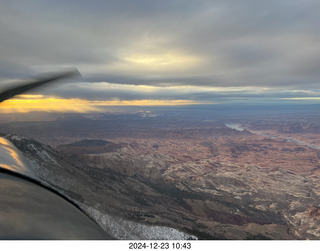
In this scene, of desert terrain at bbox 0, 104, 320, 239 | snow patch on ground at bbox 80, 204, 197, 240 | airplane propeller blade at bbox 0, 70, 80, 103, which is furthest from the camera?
desert terrain at bbox 0, 104, 320, 239

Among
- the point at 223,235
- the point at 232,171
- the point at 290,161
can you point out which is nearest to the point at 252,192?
the point at 232,171

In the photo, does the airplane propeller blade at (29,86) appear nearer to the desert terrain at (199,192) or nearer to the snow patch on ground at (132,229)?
the snow patch on ground at (132,229)

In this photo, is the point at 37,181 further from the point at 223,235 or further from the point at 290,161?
the point at 290,161

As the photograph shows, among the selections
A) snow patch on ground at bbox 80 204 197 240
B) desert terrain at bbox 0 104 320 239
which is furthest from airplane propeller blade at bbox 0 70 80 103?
desert terrain at bbox 0 104 320 239

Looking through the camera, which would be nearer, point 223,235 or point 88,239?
point 88,239

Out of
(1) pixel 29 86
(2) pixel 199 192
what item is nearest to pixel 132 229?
(1) pixel 29 86

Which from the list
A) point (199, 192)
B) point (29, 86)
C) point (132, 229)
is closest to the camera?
point (29, 86)

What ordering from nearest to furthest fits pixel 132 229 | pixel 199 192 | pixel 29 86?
1. pixel 29 86
2. pixel 132 229
3. pixel 199 192

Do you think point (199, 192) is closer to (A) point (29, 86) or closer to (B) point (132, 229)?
(B) point (132, 229)

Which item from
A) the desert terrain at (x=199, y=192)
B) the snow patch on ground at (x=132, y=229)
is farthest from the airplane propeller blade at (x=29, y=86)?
the desert terrain at (x=199, y=192)

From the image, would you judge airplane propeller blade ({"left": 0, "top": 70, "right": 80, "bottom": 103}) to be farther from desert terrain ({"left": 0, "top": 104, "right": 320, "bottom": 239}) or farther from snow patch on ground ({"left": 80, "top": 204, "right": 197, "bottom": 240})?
desert terrain ({"left": 0, "top": 104, "right": 320, "bottom": 239})

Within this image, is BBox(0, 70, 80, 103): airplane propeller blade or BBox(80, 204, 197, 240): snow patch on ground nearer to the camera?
BBox(0, 70, 80, 103): airplane propeller blade
